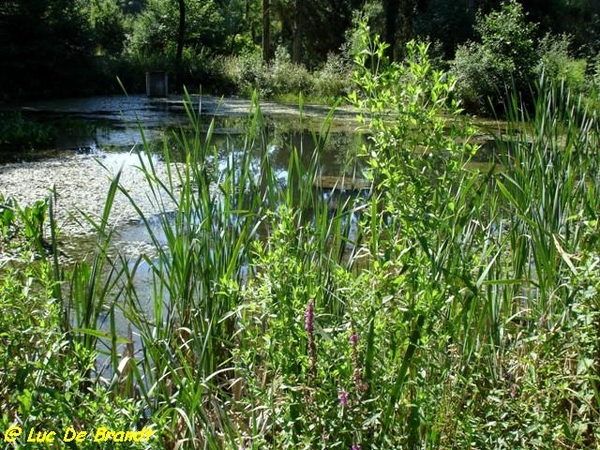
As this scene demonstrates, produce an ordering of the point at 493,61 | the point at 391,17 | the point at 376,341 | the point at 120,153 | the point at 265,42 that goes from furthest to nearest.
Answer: the point at 391,17, the point at 265,42, the point at 493,61, the point at 120,153, the point at 376,341

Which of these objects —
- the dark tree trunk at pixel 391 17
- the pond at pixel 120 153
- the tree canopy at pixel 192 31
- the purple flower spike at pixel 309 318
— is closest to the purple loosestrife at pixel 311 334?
the purple flower spike at pixel 309 318

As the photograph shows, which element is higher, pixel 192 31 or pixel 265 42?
pixel 192 31

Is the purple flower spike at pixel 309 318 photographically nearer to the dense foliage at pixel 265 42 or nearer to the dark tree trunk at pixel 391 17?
the dense foliage at pixel 265 42

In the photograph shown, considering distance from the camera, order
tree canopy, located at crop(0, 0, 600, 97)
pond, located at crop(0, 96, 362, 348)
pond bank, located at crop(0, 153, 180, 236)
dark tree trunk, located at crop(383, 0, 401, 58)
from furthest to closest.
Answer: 1. dark tree trunk, located at crop(383, 0, 401, 58)
2. tree canopy, located at crop(0, 0, 600, 97)
3. pond bank, located at crop(0, 153, 180, 236)
4. pond, located at crop(0, 96, 362, 348)

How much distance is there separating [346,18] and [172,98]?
968 cm

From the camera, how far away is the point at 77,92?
14094 millimetres

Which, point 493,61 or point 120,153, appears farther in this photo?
point 493,61

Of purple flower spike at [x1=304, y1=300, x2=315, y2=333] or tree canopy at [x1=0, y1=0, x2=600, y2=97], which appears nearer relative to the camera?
purple flower spike at [x1=304, y1=300, x2=315, y2=333]

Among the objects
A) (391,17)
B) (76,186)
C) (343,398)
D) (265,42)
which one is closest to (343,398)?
(343,398)

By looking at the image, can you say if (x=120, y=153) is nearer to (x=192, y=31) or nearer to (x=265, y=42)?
(x=265, y=42)

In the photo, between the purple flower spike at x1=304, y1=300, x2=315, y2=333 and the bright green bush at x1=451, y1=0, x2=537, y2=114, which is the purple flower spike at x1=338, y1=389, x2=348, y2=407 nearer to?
the purple flower spike at x1=304, y1=300, x2=315, y2=333

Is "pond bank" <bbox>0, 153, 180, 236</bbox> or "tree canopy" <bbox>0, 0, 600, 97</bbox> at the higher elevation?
"tree canopy" <bbox>0, 0, 600, 97</bbox>

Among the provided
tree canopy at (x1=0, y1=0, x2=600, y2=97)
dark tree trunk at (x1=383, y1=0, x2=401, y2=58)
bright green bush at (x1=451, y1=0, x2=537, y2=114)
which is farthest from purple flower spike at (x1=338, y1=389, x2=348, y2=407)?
dark tree trunk at (x1=383, y1=0, x2=401, y2=58)

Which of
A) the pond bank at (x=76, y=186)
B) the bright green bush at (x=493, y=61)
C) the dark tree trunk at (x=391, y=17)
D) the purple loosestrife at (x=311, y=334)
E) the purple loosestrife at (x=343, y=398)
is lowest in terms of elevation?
the pond bank at (x=76, y=186)
